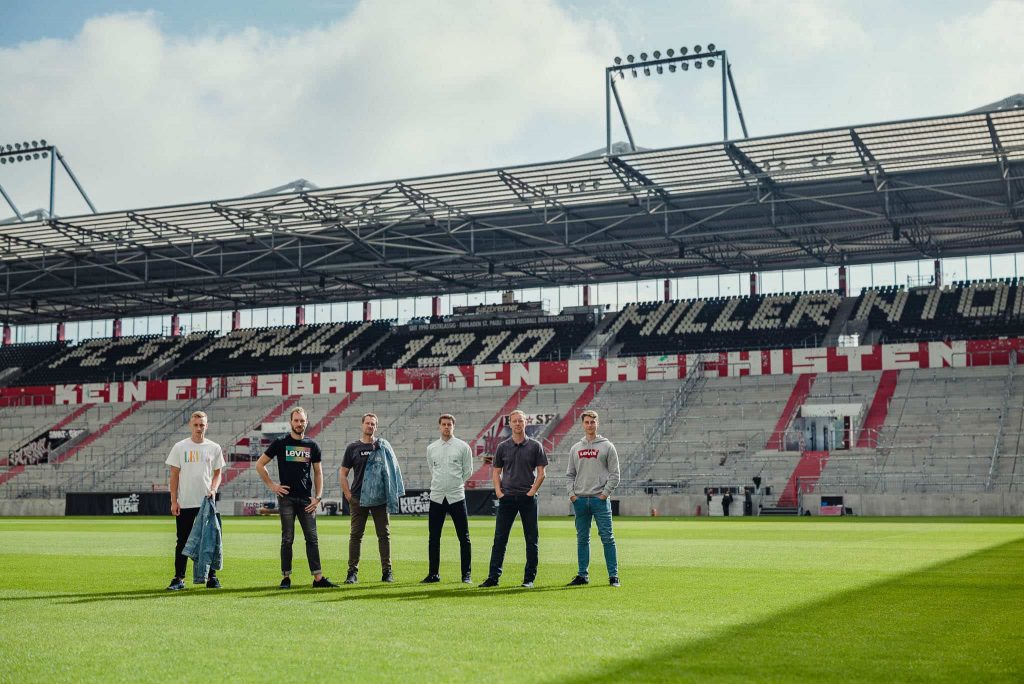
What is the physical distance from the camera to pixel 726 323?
57531 mm

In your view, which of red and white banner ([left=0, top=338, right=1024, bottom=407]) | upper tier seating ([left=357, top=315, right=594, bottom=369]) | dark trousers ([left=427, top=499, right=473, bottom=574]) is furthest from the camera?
upper tier seating ([left=357, top=315, right=594, bottom=369])

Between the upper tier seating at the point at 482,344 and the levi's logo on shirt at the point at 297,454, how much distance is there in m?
45.7

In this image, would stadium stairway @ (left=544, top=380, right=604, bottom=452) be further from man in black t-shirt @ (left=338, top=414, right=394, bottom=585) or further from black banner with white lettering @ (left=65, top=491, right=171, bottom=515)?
man in black t-shirt @ (left=338, top=414, right=394, bottom=585)

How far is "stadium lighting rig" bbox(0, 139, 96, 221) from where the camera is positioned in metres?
47.8

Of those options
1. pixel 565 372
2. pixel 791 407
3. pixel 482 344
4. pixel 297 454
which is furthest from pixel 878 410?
pixel 297 454

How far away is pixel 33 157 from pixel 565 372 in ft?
80.8

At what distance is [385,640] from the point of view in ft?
26.7

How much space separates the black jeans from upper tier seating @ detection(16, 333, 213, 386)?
56.7 m

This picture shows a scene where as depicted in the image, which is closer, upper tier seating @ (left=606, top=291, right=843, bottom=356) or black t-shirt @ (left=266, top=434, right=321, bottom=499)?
black t-shirt @ (left=266, top=434, right=321, bottom=499)

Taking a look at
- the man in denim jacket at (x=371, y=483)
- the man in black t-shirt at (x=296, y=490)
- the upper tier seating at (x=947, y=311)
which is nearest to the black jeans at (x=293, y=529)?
the man in black t-shirt at (x=296, y=490)

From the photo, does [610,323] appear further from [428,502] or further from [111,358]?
[111,358]

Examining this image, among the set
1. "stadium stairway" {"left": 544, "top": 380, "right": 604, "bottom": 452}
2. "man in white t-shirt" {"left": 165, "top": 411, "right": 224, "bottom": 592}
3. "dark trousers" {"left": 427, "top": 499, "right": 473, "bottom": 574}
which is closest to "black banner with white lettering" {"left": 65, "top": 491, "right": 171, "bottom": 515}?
"stadium stairway" {"left": 544, "top": 380, "right": 604, "bottom": 452}

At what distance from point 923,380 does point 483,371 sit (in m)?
19.6

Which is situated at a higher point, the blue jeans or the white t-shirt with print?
the white t-shirt with print
